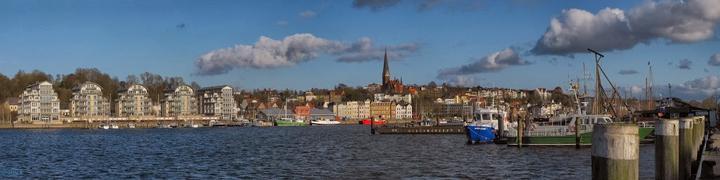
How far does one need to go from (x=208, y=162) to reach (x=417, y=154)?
52.4ft

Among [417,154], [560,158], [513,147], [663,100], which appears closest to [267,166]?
[417,154]

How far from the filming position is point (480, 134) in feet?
239

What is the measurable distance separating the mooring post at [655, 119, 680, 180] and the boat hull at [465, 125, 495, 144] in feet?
166

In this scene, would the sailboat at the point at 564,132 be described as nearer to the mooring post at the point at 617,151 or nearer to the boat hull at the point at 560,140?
the boat hull at the point at 560,140

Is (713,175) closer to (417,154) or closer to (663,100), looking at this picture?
(417,154)

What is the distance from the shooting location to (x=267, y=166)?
4897cm

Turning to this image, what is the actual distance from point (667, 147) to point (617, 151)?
12234mm

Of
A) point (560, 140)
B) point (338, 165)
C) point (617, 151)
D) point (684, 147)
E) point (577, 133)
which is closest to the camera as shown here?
point (617, 151)

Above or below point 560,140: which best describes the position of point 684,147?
above

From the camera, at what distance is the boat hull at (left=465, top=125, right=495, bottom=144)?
2864 inches

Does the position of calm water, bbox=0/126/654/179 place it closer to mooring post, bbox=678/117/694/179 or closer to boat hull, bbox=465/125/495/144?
boat hull, bbox=465/125/495/144

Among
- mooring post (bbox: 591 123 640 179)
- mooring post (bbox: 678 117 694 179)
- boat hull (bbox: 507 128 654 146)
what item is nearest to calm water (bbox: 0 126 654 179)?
boat hull (bbox: 507 128 654 146)

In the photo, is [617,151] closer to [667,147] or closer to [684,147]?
[667,147]

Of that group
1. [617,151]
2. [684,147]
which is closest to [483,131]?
[684,147]
